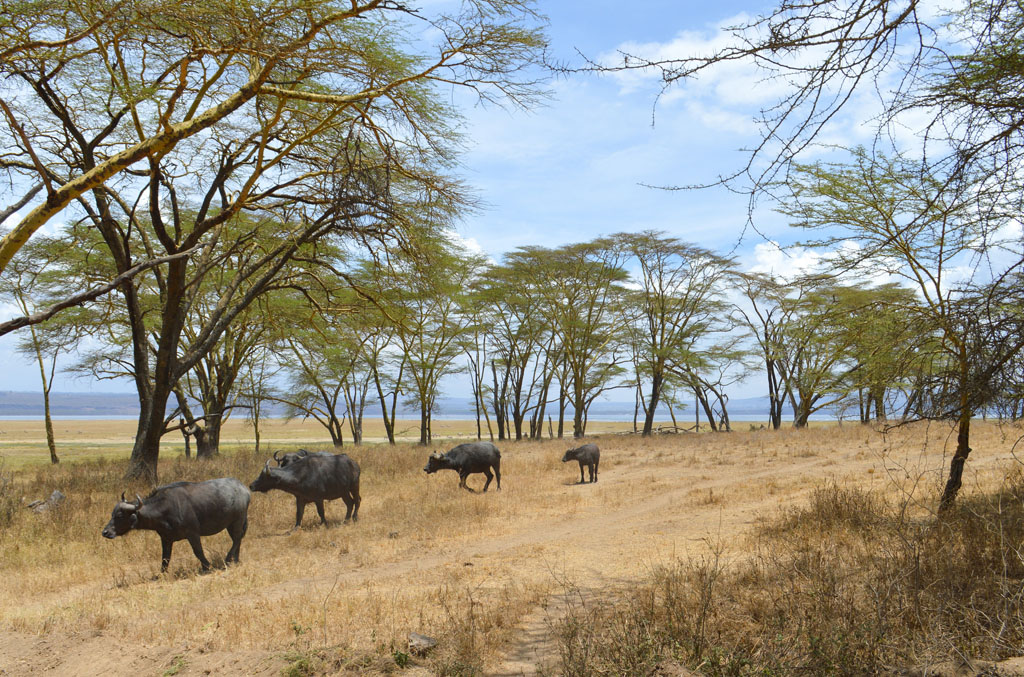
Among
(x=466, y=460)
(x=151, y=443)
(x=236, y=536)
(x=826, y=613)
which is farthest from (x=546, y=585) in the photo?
(x=151, y=443)

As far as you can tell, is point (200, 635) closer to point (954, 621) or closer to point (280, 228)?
point (954, 621)

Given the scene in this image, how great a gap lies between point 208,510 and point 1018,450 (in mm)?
15933

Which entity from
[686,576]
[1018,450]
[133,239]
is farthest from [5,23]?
[1018,450]

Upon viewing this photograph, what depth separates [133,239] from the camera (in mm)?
21391

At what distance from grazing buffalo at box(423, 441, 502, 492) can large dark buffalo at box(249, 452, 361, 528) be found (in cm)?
307

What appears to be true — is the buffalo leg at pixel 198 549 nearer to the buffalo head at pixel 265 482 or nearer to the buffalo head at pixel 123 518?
the buffalo head at pixel 123 518

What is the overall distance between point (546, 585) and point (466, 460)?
7.89m

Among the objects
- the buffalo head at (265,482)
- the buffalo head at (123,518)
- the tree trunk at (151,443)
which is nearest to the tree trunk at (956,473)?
the buffalo head at (265,482)

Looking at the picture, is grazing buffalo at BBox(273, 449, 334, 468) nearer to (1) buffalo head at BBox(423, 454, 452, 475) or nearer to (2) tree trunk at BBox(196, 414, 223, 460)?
(1) buffalo head at BBox(423, 454, 452, 475)

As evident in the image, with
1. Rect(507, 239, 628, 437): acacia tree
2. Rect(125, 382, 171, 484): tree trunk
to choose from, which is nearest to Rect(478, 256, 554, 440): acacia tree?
Rect(507, 239, 628, 437): acacia tree

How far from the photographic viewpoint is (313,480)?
10570mm

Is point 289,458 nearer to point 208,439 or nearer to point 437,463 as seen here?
point 437,463

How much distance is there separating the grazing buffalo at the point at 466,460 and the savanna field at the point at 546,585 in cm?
123

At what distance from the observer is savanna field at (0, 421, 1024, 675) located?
4250 millimetres
